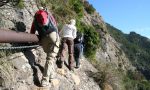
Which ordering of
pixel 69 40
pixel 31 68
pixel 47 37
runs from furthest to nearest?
pixel 69 40, pixel 47 37, pixel 31 68

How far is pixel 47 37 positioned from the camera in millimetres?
9797

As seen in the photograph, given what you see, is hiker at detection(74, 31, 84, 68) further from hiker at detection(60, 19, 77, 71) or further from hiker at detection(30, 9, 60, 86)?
hiker at detection(30, 9, 60, 86)

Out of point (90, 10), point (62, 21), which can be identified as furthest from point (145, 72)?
point (62, 21)

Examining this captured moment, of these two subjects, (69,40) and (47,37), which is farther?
(69,40)

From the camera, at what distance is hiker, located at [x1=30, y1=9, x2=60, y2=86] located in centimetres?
947

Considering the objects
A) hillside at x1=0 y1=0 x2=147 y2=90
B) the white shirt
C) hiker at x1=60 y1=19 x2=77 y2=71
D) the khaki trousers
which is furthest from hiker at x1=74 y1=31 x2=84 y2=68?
the khaki trousers

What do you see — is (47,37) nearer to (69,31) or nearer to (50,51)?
(50,51)

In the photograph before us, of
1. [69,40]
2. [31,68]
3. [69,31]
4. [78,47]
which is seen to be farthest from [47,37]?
[78,47]

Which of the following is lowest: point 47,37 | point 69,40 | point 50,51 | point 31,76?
point 31,76

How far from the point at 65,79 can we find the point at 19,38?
3.25 metres

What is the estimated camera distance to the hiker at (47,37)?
9466 mm

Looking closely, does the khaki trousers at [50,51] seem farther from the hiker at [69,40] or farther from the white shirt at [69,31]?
the white shirt at [69,31]

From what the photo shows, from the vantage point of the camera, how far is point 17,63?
9164 millimetres

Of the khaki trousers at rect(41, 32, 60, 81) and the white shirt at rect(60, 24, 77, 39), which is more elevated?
the white shirt at rect(60, 24, 77, 39)
